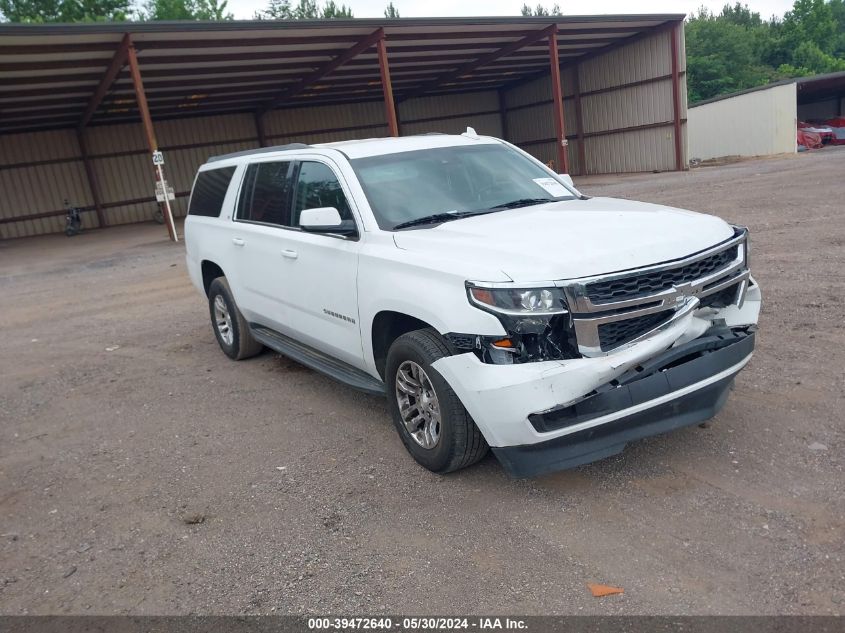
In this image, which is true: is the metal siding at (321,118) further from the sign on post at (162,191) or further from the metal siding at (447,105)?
the sign on post at (162,191)

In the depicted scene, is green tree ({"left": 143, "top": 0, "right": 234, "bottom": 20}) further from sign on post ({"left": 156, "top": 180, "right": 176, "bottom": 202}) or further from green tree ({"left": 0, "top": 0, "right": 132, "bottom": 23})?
sign on post ({"left": 156, "top": 180, "right": 176, "bottom": 202})

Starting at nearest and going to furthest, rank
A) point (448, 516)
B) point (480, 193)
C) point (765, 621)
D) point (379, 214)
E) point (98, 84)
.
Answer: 1. point (765, 621)
2. point (448, 516)
3. point (379, 214)
4. point (480, 193)
5. point (98, 84)

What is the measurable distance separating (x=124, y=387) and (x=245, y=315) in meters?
1.28

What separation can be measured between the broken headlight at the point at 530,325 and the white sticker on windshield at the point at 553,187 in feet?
6.22

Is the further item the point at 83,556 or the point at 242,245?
the point at 242,245

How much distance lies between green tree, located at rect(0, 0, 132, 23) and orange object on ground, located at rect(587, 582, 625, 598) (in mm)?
52632

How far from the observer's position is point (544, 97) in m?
34.1

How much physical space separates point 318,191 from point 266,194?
93 centimetres

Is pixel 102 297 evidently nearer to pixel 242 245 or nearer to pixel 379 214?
pixel 242 245

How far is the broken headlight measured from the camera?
330 cm

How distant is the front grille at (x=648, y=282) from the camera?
10.9 feet

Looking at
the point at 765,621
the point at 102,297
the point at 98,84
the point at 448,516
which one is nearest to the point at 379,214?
the point at 448,516

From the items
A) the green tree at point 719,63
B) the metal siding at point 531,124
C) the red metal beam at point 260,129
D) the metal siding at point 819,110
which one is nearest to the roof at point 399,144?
the red metal beam at point 260,129

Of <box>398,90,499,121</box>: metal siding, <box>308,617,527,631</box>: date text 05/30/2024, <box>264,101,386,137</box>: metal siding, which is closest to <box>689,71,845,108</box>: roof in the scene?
<box>398,90,499,121</box>: metal siding
